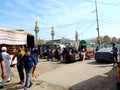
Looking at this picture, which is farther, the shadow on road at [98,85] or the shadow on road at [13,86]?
the shadow on road at [13,86]

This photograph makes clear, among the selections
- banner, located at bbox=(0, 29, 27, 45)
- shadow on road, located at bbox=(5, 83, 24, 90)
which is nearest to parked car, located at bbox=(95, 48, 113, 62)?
banner, located at bbox=(0, 29, 27, 45)

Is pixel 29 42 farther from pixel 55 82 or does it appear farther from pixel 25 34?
pixel 55 82

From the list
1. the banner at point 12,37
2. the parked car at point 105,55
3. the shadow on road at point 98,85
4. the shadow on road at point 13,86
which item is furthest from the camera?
the parked car at point 105,55

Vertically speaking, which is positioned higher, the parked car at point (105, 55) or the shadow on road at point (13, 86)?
the parked car at point (105, 55)

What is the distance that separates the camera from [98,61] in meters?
23.9

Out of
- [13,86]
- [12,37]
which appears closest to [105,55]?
[12,37]

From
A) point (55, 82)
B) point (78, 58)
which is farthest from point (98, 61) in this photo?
point (55, 82)

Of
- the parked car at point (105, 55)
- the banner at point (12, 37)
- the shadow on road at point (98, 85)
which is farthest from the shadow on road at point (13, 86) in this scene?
the parked car at point (105, 55)

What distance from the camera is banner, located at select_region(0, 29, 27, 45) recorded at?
732 inches

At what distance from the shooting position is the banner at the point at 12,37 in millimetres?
18594

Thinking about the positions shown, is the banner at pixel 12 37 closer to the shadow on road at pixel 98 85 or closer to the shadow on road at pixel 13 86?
the shadow on road at pixel 13 86

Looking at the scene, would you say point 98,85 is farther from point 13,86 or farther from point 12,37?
point 12,37

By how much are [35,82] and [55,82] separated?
98 cm

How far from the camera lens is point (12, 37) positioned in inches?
795
